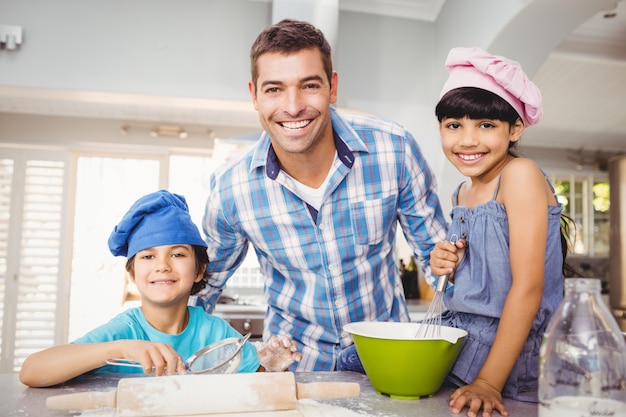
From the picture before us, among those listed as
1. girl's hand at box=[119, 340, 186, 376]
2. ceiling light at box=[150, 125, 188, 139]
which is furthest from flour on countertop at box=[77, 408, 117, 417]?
ceiling light at box=[150, 125, 188, 139]

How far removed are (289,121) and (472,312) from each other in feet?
1.99

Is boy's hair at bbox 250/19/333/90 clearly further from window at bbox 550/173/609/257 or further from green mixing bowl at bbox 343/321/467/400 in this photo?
window at bbox 550/173/609/257

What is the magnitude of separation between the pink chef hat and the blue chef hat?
65 centimetres

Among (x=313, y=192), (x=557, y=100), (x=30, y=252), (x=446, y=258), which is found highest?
(x=557, y=100)

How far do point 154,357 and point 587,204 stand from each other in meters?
6.31

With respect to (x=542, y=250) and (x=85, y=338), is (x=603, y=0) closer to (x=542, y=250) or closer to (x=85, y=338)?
(x=542, y=250)

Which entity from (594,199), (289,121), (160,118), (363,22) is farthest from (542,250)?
(594,199)

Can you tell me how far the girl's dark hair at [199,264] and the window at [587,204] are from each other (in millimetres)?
5624

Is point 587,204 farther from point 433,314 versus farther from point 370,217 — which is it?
point 433,314

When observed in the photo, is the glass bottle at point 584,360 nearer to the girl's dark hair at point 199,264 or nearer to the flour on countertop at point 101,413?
the flour on countertop at point 101,413

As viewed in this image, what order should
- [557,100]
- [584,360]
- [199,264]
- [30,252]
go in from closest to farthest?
1. [584,360]
2. [199,264]
3. [30,252]
4. [557,100]

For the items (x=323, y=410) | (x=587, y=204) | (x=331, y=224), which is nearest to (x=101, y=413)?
(x=323, y=410)

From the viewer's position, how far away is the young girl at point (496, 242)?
0.89 meters

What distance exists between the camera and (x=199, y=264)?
138cm
